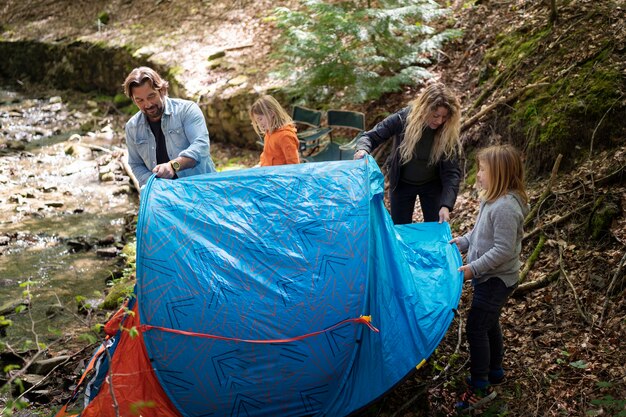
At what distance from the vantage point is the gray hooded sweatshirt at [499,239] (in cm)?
311

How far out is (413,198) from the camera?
426 cm

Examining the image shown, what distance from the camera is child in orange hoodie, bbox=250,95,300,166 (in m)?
4.78

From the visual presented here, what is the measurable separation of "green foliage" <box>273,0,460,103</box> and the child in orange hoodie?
8.48 feet

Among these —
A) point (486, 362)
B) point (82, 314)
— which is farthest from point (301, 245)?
point (82, 314)

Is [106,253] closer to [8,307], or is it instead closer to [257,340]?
[8,307]

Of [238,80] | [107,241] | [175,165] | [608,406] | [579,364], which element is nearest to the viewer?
[608,406]

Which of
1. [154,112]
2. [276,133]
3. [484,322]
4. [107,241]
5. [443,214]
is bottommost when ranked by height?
[107,241]

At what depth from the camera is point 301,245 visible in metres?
3.12

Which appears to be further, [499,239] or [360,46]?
[360,46]

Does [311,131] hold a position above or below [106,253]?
above

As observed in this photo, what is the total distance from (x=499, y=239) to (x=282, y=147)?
216cm

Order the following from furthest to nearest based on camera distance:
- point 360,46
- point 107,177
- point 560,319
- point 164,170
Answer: point 107,177 → point 360,46 → point 560,319 → point 164,170

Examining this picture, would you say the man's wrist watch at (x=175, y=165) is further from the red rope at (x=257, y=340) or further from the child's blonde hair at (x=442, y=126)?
the child's blonde hair at (x=442, y=126)

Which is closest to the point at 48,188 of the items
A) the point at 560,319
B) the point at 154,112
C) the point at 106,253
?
the point at 106,253
